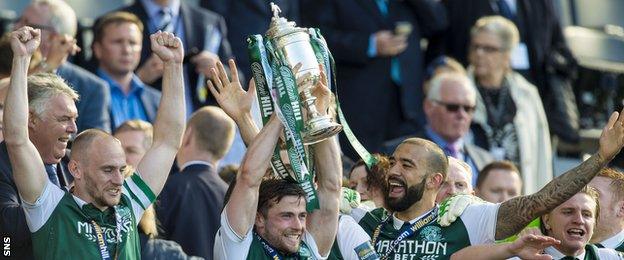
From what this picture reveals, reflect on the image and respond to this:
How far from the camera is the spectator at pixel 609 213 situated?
37.1 feet

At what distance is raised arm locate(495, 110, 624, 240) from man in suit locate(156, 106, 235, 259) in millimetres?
1948

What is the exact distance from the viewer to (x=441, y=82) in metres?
13.8

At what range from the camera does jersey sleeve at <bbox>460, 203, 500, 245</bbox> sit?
407 inches

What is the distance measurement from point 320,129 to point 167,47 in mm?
1082

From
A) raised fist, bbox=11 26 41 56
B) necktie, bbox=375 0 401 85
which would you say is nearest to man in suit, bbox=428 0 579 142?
necktie, bbox=375 0 401 85

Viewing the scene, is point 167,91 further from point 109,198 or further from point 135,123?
point 135,123

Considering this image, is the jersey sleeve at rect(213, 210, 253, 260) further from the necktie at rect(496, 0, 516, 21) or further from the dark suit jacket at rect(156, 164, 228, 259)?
the necktie at rect(496, 0, 516, 21)

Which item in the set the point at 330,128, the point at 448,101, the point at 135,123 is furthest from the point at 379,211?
the point at 448,101

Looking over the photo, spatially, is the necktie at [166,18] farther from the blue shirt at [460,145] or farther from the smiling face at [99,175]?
the smiling face at [99,175]

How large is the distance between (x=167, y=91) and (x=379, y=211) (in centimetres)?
140

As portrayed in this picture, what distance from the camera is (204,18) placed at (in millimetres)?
13922

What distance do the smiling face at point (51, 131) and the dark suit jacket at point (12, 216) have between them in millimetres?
187

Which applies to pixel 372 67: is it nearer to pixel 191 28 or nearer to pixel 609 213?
pixel 191 28

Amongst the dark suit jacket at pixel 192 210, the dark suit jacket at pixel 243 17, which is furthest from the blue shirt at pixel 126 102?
the dark suit jacket at pixel 192 210
